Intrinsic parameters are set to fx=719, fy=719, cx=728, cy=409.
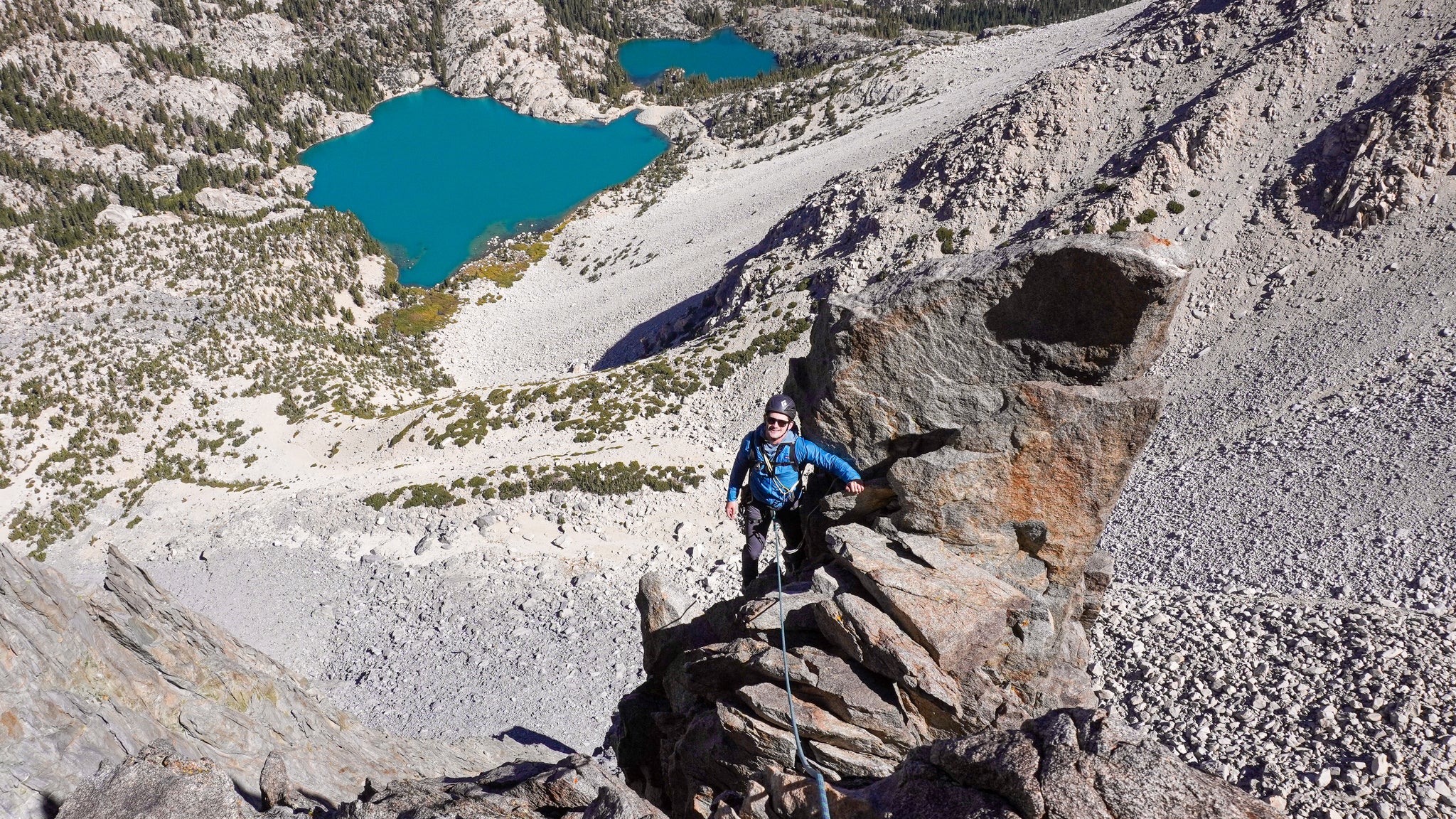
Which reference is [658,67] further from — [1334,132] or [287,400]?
[1334,132]

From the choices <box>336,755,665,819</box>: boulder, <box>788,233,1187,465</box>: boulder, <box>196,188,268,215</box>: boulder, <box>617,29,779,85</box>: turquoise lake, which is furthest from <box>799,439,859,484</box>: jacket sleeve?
<box>617,29,779,85</box>: turquoise lake

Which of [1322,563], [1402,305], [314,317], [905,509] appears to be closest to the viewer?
[905,509]

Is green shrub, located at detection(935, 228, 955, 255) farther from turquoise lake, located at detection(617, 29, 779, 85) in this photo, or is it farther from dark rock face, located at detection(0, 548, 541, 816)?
turquoise lake, located at detection(617, 29, 779, 85)

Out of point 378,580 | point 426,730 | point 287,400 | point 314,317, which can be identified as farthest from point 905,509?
point 314,317

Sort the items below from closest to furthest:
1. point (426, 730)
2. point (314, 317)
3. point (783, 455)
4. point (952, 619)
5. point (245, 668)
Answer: point (952, 619) → point (783, 455) → point (245, 668) → point (426, 730) → point (314, 317)

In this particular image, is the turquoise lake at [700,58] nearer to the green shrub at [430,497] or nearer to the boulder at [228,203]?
the boulder at [228,203]

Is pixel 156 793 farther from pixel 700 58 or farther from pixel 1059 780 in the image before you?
pixel 700 58
